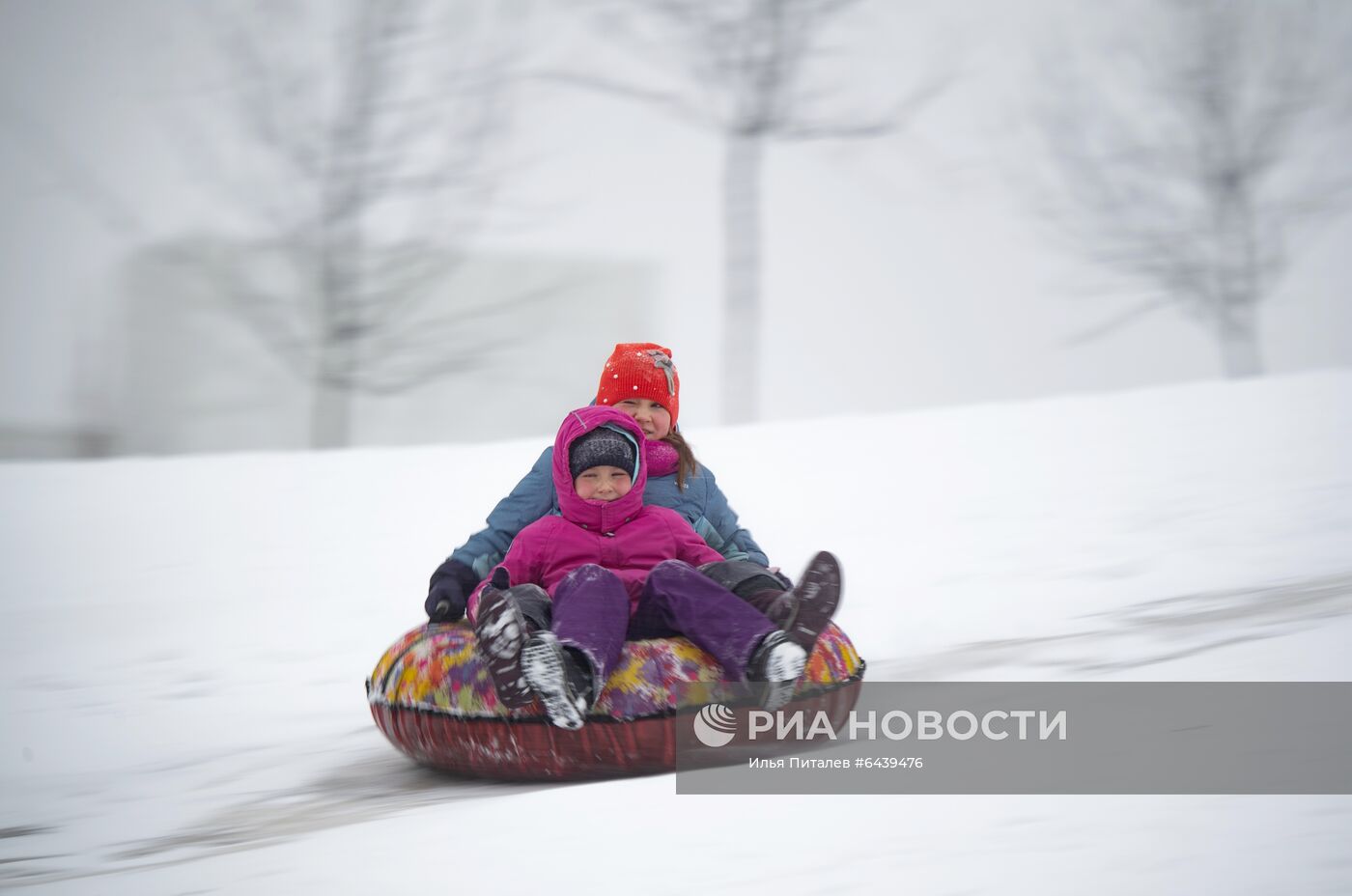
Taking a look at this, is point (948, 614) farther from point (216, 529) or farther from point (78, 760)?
point (216, 529)

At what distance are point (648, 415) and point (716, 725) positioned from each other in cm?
108

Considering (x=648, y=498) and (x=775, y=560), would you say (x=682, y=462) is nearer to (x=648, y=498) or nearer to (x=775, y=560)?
(x=648, y=498)

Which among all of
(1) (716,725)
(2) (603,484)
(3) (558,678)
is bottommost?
(1) (716,725)

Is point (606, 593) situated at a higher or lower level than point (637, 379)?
lower

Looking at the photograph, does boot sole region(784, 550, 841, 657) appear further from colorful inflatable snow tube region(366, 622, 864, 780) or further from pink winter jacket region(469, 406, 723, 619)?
pink winter jacket region(469, 406, 723, 619)

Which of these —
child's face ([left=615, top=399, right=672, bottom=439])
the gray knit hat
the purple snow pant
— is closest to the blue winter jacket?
child's face ([left=615, top=399, right=672, bottom=439])

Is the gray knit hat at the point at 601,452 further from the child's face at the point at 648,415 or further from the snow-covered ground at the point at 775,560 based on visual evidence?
the snow-covered ground at the point at 775,560

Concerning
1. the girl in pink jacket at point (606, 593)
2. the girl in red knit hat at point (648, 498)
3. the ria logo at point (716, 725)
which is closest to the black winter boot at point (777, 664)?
the girl in pink jacket at point (606, 593)

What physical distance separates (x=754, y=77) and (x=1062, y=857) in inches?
358

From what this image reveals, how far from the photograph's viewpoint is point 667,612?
10.2ft

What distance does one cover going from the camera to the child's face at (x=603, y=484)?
324 centimetres

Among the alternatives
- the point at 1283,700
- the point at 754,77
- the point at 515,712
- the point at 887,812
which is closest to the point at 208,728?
the point at 515,712

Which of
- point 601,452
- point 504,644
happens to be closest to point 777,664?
point 504,644

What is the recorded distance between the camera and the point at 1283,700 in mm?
3162
